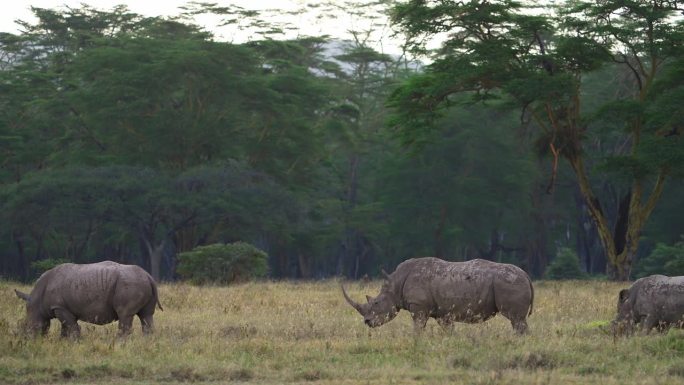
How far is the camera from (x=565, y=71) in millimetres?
34438

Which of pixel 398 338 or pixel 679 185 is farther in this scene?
pixel 679 185

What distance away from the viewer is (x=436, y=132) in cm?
5691

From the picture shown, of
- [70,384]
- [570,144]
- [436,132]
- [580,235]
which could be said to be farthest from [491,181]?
[70,384]

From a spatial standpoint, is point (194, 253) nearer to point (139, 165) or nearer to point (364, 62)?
point (139, 165)

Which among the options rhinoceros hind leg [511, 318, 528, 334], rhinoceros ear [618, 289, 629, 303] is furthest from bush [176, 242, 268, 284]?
rhinoceros ear [618, 289, 629, 303]

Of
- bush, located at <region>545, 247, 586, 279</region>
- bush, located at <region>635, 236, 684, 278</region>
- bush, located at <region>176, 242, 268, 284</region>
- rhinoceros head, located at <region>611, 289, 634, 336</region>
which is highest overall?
rhinoceros head, located at <region>611, 289, 634, 336</region>

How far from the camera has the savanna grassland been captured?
460 inches

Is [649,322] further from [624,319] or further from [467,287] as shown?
[467,287]

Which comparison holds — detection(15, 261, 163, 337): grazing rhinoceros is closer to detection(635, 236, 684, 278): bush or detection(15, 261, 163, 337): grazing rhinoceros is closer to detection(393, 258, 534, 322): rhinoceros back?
A: detection(393, 258, 534, 322): rhinoceros back

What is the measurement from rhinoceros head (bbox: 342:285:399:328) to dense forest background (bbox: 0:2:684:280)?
21504mm

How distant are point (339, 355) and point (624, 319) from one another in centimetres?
404

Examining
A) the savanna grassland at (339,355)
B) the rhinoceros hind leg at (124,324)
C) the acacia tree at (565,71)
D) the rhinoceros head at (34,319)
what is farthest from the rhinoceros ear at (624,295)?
the acacia tree at (565,71)

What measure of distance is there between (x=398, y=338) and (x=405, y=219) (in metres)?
44.1

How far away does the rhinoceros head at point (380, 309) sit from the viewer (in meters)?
16.1
